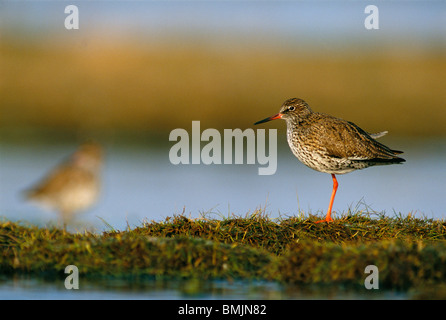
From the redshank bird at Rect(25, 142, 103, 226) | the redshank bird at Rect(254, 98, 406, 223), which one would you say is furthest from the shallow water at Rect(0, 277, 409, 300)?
the redshank bird at Rect(25, 142, 103, 226)

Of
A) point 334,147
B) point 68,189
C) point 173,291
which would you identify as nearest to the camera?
point 173,291

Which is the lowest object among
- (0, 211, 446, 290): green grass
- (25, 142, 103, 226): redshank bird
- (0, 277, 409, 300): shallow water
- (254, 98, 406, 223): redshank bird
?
(0, 277, 409, 300): shallow water

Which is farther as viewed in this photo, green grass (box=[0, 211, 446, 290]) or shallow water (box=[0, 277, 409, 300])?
green grass (box=[0, 211, 446, 290])

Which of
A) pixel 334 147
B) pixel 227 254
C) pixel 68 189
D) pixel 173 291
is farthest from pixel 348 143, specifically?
pixel 68 189

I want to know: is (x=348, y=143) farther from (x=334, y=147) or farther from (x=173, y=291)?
(x=173, y=291)

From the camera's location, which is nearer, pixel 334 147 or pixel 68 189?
pixel 334 147

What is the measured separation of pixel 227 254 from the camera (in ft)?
25.6

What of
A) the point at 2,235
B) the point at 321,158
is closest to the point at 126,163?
the point at 321,158

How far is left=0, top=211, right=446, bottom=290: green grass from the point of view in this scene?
7219 millimetres

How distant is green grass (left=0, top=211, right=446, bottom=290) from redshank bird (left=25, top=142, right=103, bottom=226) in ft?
12.8

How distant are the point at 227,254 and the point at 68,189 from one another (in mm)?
5961

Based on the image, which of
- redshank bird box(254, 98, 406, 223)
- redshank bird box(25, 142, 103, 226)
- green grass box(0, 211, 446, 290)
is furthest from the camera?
redshank bird box(25, 142, 103, 226)

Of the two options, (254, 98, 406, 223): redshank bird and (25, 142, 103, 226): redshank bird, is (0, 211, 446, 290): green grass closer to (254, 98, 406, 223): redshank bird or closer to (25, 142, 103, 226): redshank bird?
(254, 98, 406, 223): redshank bird

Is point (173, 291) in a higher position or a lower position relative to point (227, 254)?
lower
